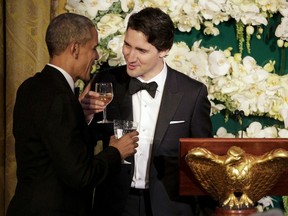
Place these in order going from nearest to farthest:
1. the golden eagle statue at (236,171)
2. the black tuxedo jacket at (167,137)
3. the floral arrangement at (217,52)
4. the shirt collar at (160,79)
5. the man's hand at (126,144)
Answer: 1. the golden eagle statue at (236,171)
2. the man's hand at (126,144)
3. the black tuxedo jacket at (167,137)
4. the shirt collar at (160,79)
5. the floral arrangement at (217,52)

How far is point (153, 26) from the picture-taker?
3043 mm

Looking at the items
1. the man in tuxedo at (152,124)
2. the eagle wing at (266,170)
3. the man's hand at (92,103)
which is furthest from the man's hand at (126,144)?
the eagle wing at (266,170)

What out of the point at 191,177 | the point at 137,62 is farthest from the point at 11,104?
the point at 191,177

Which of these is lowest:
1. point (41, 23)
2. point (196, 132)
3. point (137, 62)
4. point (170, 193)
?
point (170, 193)

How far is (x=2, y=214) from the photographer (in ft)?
12.0

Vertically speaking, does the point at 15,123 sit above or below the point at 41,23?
below

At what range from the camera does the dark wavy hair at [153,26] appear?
9.97 feet

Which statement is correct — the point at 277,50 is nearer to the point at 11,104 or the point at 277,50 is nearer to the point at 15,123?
the point at 11,104

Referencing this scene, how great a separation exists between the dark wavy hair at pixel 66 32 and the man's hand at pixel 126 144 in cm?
42

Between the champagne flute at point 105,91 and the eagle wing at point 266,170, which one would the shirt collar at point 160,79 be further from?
the eagle wing at point 266,170

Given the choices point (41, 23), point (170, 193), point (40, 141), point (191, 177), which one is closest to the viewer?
point (40, 141)

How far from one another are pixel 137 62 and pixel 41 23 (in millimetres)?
763

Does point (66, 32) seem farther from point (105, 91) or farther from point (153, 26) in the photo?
point (153, 26)

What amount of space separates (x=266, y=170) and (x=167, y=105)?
0.73m
